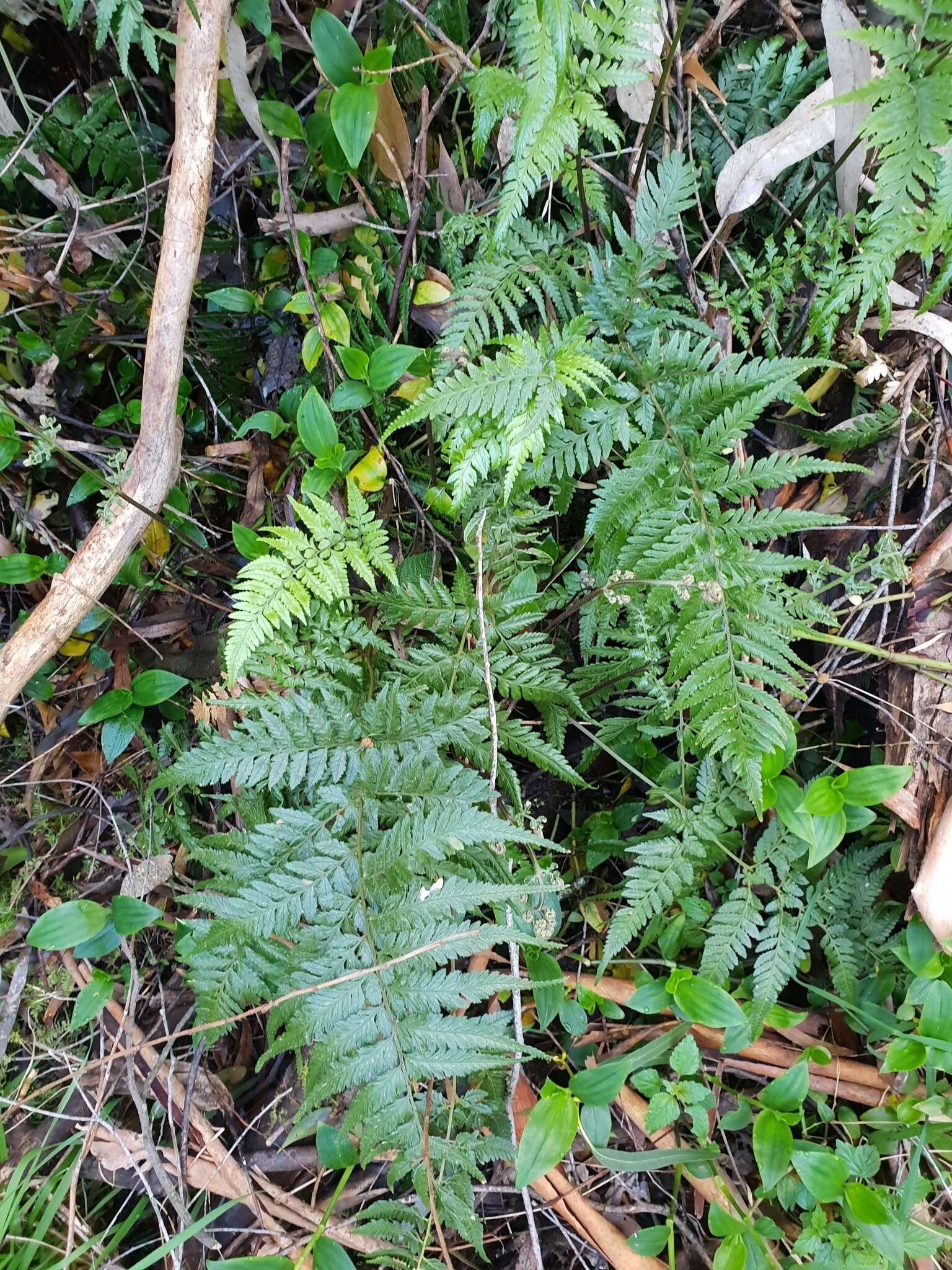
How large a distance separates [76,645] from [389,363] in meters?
1.51

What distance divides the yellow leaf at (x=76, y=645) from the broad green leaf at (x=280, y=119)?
177cm

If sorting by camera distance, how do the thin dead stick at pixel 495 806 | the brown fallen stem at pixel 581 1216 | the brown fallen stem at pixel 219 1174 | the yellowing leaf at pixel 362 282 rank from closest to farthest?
1. the thin dead stick at pixel 495 806
2. the brown fallen stem at pixel 581 1216
3. the brown fallen stem at pixel 219 1174
4. the yellowing leaf at pixel 362 282

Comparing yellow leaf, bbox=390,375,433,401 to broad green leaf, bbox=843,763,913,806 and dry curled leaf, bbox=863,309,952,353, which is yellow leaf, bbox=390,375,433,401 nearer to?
dry curled leaf, bbox=863,309,952,353

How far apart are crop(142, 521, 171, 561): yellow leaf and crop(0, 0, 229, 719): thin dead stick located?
38 centimetres

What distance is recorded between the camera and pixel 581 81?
181 centimetres

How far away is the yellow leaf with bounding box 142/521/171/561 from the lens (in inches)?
101

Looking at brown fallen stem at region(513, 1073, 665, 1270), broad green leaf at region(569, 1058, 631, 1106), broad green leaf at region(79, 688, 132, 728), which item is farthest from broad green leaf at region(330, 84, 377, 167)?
brown fallen stem at region(513, 1073, 665, 1270)

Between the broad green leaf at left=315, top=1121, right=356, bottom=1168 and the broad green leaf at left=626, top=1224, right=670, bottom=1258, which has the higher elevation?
the broad green leaf at left=315, top=1121, right=356, bottom=1168

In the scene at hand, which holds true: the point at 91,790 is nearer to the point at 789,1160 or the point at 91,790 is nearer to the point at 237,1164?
the point at 237,1164

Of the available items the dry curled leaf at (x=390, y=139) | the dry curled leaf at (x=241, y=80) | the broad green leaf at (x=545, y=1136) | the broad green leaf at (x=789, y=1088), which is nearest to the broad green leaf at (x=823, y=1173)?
the broad green leaf at (x=789, y=1088)

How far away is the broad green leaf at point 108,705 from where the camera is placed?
2486 mm

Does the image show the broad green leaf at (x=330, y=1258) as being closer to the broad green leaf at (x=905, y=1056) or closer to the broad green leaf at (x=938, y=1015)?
the broad green leaf at (x=905, y=1056)

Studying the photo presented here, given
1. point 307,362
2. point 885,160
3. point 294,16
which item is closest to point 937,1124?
point 885,160

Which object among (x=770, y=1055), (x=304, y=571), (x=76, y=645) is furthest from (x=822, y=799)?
(x=76, y=645)
